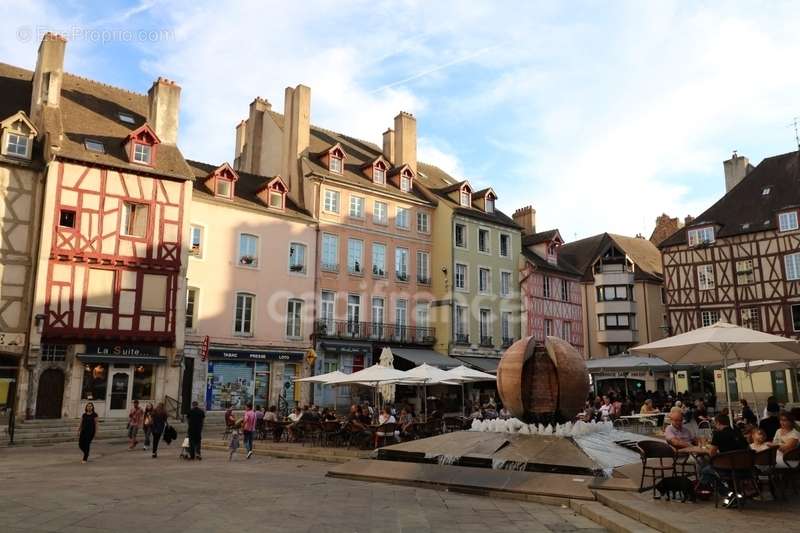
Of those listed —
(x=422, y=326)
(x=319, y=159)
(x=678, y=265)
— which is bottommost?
(x=422, y=326)

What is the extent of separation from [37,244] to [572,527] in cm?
2030

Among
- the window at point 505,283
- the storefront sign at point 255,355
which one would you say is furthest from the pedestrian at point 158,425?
the window at point 505,283

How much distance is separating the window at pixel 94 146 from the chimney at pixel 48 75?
1998 mm

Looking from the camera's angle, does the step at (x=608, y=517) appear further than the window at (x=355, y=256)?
No

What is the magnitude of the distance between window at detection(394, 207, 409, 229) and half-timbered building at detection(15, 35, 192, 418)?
34.5ft

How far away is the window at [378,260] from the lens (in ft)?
100

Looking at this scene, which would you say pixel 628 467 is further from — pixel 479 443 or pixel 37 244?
pixel 37 244

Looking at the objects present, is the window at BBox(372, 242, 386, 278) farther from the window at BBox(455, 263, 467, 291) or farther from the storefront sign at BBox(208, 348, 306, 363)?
the storefront sign at BBox(208, 348, 306, 363)

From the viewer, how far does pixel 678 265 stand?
37.4 metres

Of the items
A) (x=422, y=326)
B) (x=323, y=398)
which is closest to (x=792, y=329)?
(x=422, y=326)

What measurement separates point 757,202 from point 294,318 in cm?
2559

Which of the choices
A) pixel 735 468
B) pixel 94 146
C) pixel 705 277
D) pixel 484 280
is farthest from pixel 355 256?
pixel 735 468

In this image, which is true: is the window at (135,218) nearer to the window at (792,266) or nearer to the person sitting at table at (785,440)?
the person sitting at table at (785,440)

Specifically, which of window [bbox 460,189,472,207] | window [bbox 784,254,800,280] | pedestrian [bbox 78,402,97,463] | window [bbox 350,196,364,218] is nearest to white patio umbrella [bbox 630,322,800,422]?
pedestrian [bbox 78,402,97,463]
